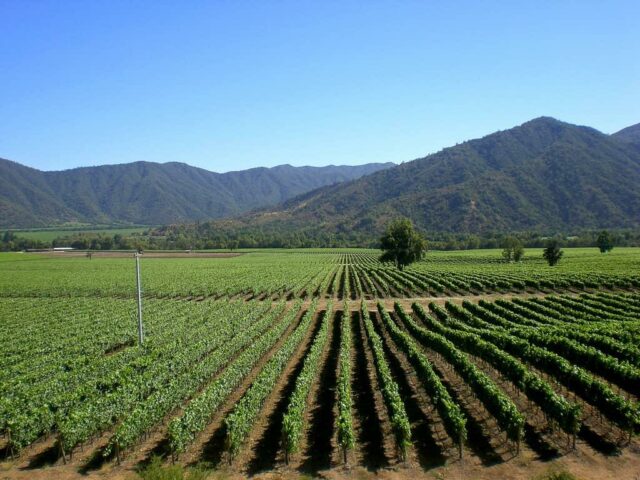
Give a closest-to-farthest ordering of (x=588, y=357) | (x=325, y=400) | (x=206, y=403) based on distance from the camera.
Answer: (x=206, y=403), (x=325, y=400), (x=588, y=357)

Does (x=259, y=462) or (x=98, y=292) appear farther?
(x=98, y=292)

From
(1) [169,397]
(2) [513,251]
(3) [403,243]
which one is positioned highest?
(3) [403,243]

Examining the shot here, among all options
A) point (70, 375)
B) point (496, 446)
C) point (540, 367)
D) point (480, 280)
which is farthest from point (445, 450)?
point (480, 280)

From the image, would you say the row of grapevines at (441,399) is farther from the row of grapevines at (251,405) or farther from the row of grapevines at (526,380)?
the row of grapevines at (251,405)

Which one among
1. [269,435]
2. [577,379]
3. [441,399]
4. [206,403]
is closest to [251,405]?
[269,435]

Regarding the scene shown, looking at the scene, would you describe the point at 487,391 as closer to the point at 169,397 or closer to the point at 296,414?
the point at 296,414

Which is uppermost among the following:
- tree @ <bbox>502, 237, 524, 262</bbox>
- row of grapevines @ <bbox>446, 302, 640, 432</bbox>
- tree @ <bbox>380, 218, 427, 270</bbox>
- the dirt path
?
tree @ <bbox>380, 218, 427, 270</bbox>

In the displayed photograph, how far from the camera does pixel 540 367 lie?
74.4 ft

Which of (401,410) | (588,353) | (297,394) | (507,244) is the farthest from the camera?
(507,244)

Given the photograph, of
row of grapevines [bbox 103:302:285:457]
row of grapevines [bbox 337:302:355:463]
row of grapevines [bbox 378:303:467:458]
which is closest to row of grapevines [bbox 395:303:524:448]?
row of grapevines [bbox 378:303:467:458]

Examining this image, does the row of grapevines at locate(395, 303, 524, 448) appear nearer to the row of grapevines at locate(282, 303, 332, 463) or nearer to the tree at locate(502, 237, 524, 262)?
the row of grapevines at locate(282, 303, 332, 463)

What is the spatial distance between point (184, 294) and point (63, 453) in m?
46.0

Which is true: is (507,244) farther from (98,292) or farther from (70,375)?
(70,375)

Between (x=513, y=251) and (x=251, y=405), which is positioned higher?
(x=513, y=251)
